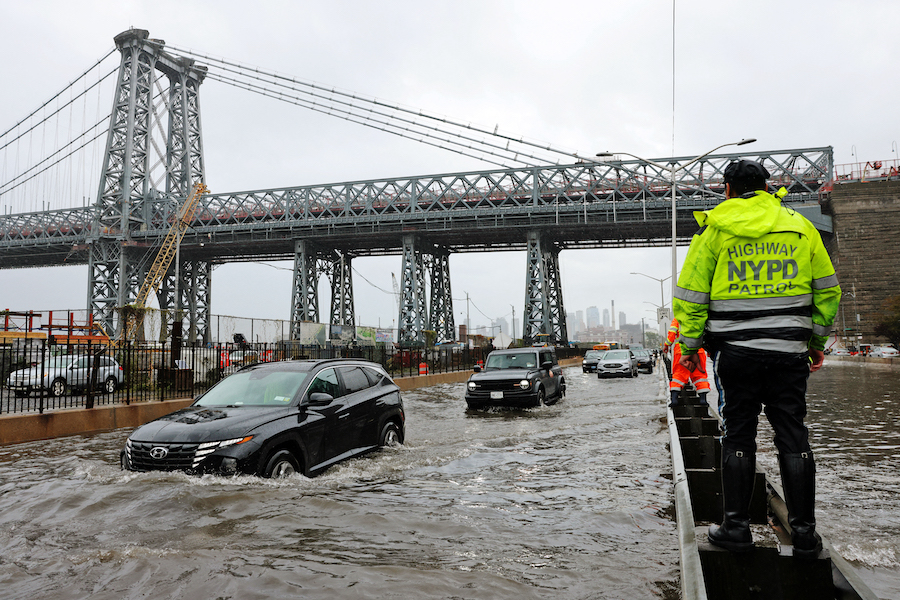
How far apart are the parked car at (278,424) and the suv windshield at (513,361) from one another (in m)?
8.02

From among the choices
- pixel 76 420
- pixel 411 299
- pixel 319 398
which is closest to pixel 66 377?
pixel 76 420

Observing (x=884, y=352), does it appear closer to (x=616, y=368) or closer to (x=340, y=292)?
(x=616, y=368)

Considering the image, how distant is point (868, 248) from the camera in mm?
49875

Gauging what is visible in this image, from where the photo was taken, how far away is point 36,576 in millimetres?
4168

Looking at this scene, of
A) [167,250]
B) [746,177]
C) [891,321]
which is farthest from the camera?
[167,250]

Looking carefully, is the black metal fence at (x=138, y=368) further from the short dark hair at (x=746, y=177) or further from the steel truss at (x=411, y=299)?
the steel truss at (x=411, y=299)

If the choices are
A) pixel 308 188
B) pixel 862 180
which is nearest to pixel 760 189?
pixel 862 180

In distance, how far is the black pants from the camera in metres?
3.19

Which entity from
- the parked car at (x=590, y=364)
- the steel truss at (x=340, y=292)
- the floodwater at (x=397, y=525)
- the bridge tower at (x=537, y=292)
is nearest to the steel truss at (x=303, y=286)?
the steel truss at (x=340, y=292)

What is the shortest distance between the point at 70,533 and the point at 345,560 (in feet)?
8.34

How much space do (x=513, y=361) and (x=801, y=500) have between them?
14.0 metres

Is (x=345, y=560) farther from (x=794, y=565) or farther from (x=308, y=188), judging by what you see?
(x=308, y=188)

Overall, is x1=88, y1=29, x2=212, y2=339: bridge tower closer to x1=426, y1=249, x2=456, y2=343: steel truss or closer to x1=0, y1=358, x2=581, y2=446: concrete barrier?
x1=426, y1=249, x2=456, y2=343: steel truss

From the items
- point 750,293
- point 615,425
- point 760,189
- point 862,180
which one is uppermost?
point 862,180
